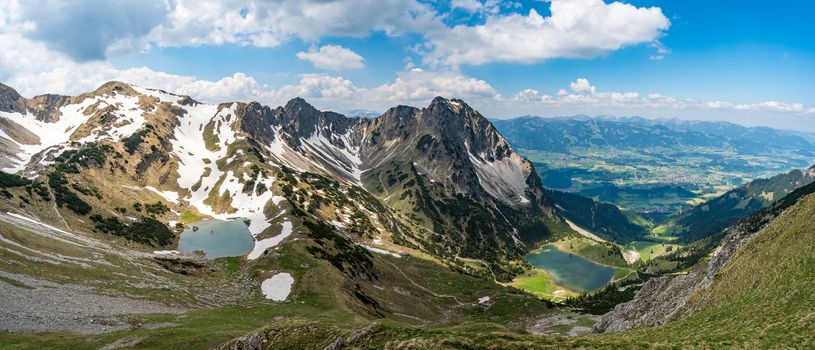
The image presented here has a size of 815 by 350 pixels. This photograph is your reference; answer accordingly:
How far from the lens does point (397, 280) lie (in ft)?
554

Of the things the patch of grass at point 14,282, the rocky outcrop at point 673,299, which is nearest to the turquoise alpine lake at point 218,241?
the patch of grass at point 14,282

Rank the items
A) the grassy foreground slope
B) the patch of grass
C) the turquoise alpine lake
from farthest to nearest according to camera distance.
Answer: the turquoise alpine lake, the patch of grass, the grassy foreground slope

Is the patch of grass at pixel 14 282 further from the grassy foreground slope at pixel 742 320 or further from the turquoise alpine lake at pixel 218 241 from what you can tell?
the turquoise alpine lake at pixel 218 241

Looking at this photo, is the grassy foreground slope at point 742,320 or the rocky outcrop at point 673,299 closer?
the grassy foreground slope at point 742,320

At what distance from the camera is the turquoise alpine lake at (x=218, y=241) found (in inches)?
6289

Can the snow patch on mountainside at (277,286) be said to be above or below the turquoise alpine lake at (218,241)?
below

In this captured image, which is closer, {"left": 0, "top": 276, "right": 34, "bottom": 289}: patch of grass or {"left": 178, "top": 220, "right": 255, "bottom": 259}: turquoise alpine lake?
{"left": 0, "top": 276, "right": 34, "bottom": 289}: patch of grass

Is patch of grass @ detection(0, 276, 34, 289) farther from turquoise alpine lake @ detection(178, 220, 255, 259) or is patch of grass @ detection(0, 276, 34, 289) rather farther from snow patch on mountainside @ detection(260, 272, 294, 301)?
turquoise alpine lake @ detection(178, 220, 255, 259)

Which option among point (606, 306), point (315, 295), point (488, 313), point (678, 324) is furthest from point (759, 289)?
point (606, 306)

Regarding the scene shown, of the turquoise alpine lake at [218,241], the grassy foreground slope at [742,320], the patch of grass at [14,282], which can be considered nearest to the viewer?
the grassy foreground slope at [742,320]

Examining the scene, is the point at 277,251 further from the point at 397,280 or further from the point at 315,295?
the point at 397,280

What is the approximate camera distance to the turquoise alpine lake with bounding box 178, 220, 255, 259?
159750 mm

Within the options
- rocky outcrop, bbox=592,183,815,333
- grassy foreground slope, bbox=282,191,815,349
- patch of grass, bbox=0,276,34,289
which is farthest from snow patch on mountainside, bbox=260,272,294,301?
rocky outcrop, bbox=592,183,815,333

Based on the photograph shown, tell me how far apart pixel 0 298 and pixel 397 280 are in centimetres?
11945
